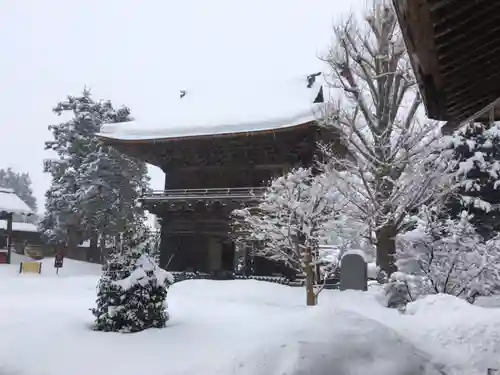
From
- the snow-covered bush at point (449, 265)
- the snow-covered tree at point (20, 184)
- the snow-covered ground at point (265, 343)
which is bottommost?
the snow-covered ground at point (265, 343)

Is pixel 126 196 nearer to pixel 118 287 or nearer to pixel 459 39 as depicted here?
pixel 118 287

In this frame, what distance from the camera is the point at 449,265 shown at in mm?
10547

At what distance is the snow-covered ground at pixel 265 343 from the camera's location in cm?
483

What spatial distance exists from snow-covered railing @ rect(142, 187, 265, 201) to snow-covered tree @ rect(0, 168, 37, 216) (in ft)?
167

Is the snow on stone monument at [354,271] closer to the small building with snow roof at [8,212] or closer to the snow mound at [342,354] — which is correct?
the snow mound at [342,354]

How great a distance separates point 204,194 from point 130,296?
1058 cm

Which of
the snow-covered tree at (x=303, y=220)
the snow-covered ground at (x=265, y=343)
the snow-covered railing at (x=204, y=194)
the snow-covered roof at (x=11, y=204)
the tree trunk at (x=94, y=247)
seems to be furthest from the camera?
the tree trunk at (x=94, y=247)

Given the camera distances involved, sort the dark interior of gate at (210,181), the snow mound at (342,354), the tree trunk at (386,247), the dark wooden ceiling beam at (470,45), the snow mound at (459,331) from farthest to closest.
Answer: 1. the dark interior of gate at (210,181)
2. the tree trunk at (386,247)
3. the snow mound at (459,331)
4. the snow mound at (342,354)
5. the dark wooden ceiling beam at (470,45)

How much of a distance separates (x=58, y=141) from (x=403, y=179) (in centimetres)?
2444

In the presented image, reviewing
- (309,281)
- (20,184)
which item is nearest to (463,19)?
(309,281)

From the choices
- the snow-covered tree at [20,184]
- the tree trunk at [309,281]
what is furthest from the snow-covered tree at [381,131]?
the snow-covered tree at [20,184]

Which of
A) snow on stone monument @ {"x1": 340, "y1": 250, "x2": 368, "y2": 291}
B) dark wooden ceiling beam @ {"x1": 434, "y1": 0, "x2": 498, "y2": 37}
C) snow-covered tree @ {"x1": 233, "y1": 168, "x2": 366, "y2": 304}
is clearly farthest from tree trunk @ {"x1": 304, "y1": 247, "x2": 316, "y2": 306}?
dark wooden ceiling beam @ {"x1": 434, "y1": 0, "x2": 498, "y2": 37}

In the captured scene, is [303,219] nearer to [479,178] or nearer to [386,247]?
[386,247]

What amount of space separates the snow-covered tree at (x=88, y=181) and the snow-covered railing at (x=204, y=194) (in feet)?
23.9
